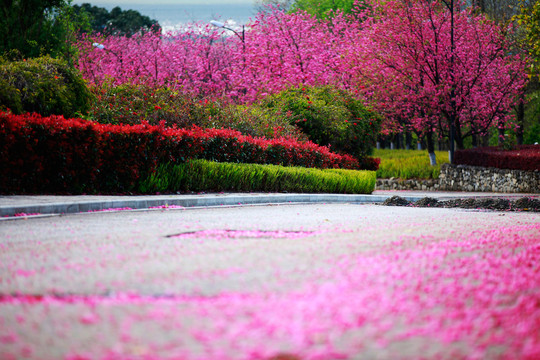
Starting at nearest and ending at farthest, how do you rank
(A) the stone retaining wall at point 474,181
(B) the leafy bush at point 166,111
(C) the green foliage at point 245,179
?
(C) the green foliage at point 245,179 < (B) the leafy bush at point 166,111 < (A) the stone retaining wall at point 474,181

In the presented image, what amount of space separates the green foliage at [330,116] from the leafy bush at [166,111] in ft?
10.5

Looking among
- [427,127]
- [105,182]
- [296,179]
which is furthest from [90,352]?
[427,127]

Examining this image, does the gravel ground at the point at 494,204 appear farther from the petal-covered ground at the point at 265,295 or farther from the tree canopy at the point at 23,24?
the tree canopy at the point at 23,24

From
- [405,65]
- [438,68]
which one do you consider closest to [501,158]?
[438,68]

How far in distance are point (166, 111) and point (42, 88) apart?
13.6 ft

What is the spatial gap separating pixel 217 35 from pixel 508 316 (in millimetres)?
51232

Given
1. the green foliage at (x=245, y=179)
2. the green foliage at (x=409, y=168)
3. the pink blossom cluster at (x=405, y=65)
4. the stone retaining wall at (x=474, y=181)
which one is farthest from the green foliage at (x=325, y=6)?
the green foliage at (x=245, y=179)

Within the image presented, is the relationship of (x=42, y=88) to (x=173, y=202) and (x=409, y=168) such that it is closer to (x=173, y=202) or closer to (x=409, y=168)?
(x=173, y=202)

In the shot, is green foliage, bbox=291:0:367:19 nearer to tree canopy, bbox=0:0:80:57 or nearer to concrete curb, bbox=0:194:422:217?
tree canopy, bbox=0:0:80:57

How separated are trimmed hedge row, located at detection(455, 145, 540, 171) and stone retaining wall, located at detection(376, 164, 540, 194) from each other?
0.86ft

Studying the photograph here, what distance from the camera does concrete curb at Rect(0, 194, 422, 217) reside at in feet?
35.7

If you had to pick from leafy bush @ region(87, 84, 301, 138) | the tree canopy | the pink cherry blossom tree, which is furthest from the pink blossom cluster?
leafy bush @ region(87, 84, 301, 138)

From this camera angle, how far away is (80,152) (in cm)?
1380

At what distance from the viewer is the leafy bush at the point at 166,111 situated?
20094 mm
